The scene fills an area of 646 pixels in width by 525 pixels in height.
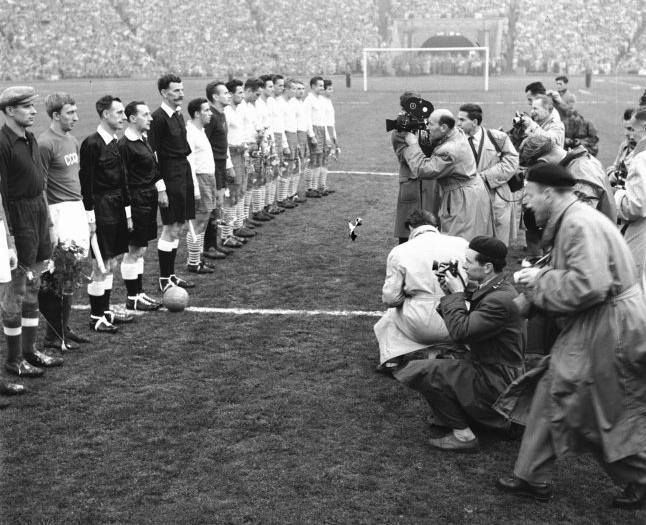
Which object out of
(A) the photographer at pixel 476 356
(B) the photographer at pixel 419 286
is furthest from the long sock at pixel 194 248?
(A) the photographer at pixel 476 356

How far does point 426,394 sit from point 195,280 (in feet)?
17.0

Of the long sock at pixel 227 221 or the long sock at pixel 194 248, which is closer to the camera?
the long sock at pixel 194 248

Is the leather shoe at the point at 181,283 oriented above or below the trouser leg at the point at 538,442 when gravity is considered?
below

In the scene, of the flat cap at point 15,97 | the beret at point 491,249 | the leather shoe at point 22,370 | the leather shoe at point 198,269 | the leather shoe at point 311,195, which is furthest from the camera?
the leather shoe at point 311,195

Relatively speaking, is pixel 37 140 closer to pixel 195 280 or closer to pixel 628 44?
pixel 195 280

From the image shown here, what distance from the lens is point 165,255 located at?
9.74 metres

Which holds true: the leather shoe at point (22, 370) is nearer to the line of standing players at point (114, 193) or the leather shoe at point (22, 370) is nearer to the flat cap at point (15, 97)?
the line of standing players at point (114, 193)

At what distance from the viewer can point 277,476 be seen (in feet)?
18.2

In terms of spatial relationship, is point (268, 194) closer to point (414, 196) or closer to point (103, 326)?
point (414, 196)

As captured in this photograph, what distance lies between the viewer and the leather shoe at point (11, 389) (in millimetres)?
6871

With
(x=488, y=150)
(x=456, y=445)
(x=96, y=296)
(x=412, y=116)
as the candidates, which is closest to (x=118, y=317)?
(x=96, y=296)

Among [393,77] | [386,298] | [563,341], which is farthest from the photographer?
[393,77]

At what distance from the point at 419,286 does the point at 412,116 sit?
218 cm

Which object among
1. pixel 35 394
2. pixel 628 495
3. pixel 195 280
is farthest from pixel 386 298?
pixel 195 280
